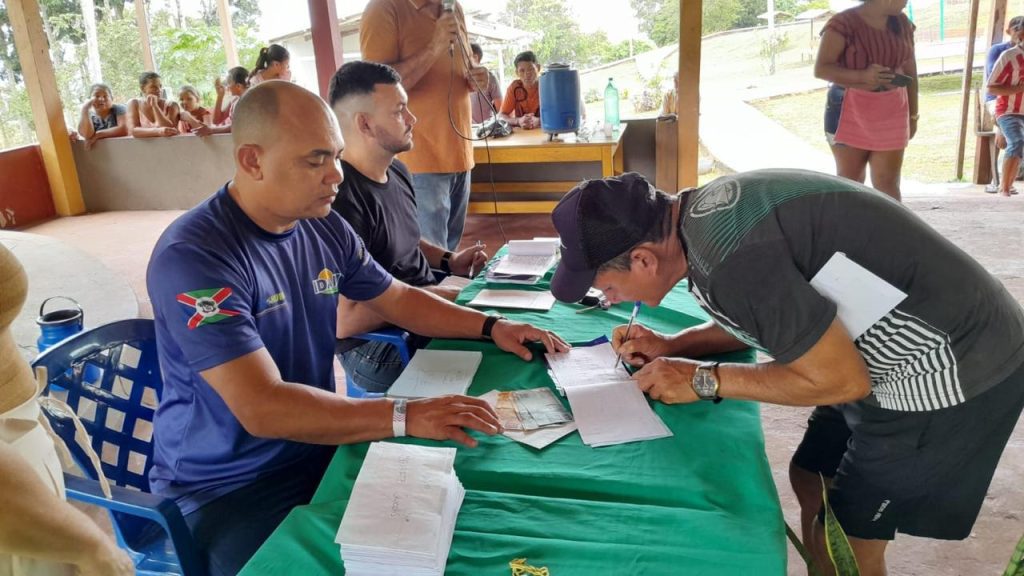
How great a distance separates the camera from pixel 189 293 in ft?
4.79

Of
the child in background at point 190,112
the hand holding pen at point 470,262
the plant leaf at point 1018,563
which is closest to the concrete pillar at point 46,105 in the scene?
the child in background at point 190,112

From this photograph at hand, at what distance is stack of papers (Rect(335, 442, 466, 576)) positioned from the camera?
3.42 ft

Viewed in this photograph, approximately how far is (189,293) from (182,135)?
6.71m

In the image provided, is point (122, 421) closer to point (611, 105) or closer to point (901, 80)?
point (901, 80)

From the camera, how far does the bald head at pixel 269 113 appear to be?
63.6 inches

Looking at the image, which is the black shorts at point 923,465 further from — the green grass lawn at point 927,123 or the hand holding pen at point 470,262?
the green grass lawn at point 927,123

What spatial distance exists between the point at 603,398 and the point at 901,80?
10.2ft

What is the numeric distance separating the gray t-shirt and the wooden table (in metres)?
3.67

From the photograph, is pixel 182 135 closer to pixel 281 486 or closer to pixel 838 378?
pixel 281 486

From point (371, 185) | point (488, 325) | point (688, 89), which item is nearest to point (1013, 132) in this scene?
point (688, 89)

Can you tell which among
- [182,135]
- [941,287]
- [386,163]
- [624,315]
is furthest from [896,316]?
[182,135]

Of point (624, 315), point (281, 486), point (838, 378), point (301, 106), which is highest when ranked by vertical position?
point (301, 106)

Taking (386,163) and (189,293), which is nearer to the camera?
(189,293)

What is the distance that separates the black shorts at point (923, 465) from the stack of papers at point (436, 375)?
84 centimetres
